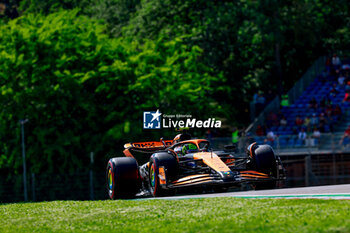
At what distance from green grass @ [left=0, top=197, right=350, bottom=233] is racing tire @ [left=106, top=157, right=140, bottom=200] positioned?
1.70 meters

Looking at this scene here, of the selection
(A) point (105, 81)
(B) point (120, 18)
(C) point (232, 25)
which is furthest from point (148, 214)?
(B) point (120, 18)

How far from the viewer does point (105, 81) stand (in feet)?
117

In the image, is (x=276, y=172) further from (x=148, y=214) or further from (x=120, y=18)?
(x=120, y=18)

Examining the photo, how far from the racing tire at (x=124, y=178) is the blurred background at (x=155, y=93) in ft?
44.4

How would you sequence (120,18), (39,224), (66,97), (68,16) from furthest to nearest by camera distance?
(120,18)
(68,16)
(66,97)
(39,224)

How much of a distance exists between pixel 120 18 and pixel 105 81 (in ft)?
40.0

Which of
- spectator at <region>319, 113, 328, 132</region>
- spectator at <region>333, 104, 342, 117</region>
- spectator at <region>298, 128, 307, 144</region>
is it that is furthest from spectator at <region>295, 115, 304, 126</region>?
spectator at <region>298, 128, 307, 144</region>

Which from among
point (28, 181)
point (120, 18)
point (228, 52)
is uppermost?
point (120, 18)

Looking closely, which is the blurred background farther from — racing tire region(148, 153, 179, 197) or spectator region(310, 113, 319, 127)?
racing tire region(148, 153, 179, 197)

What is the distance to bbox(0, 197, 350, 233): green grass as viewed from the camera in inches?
396

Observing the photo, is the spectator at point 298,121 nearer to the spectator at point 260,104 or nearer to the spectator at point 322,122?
the spectator at point 322,122

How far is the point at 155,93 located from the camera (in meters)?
35.9

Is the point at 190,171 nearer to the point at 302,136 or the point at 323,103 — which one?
the point at 302,136

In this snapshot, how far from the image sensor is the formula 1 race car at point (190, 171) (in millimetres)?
15125
